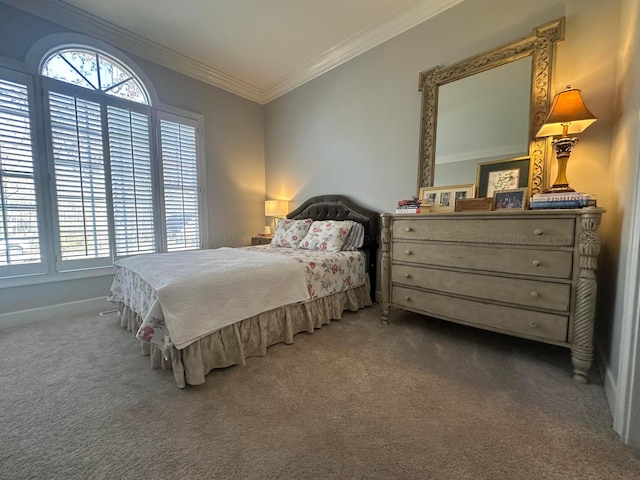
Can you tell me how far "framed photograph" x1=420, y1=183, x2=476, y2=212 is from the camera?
2332 millimetres

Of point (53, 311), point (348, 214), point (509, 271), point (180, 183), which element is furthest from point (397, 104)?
point (53, 311)

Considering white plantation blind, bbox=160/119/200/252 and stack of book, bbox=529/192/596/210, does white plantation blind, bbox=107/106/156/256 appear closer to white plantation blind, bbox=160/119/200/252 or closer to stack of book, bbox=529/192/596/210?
white plantation blind, bbox=160/119/200/252

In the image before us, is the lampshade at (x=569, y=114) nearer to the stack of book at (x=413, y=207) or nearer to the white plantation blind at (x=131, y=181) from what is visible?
the stack of book at (x=413, y=207)

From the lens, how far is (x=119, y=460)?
106 centimetres

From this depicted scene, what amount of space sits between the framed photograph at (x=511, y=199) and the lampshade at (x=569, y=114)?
1.43 ft

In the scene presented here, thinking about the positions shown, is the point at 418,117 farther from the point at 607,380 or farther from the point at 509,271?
the point at 607,380

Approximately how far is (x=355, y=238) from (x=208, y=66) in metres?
3.16

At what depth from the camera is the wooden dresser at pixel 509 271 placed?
59.4 inches

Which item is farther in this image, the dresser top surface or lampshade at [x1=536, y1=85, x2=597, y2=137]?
lampshade at [x1=536, y1=85, x2=597, y2=137]

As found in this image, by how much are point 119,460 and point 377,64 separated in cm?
378

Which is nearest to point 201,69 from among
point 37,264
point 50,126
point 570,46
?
point 50,126

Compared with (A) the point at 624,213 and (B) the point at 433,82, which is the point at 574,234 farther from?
(B) the point at 433,82

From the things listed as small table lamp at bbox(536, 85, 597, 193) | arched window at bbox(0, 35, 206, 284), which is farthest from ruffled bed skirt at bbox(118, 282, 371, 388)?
small table lamp at bbox(536, 85, 597, 193)

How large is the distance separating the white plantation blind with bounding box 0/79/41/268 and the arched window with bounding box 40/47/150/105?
408 millimetres
